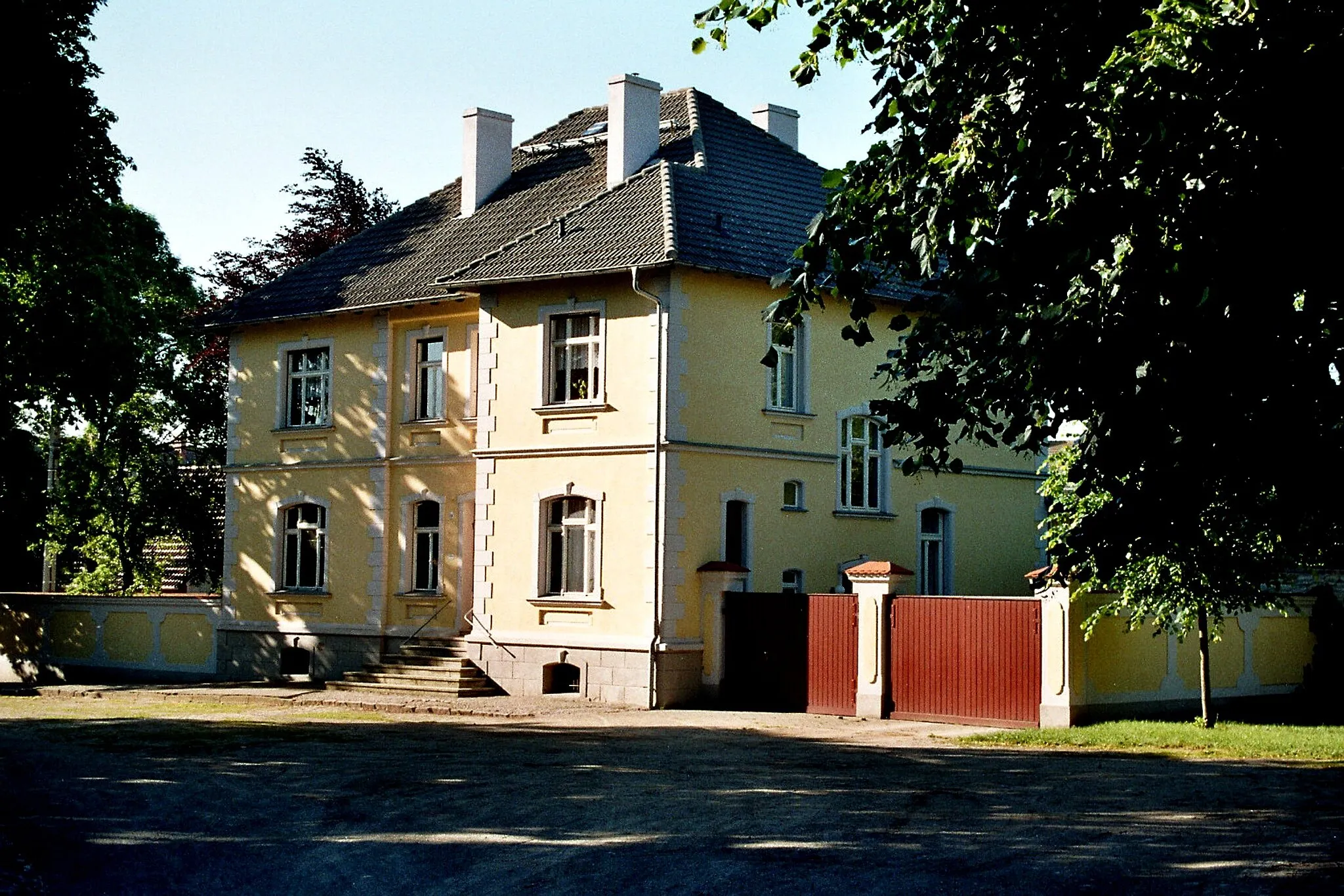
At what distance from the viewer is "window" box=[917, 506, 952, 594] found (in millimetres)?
28781

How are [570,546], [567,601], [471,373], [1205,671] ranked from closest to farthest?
[1205,671] < [567,601] < [570,546] < [471,373]

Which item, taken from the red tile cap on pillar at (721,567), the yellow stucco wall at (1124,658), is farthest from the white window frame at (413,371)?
the yellow stucco wall at (1124,658)

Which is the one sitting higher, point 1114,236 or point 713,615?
point 1114,236

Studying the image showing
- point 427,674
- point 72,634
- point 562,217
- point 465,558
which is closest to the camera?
point 427,674

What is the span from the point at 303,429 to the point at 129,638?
5938 mm

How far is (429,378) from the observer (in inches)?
1151

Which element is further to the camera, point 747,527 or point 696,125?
point 696,125

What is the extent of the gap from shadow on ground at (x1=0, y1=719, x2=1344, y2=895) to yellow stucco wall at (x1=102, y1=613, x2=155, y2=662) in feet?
43.2

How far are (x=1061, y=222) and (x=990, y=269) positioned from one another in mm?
759

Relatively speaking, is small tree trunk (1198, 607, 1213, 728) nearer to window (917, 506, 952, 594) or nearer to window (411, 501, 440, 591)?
window (917, 506, 952, 594)

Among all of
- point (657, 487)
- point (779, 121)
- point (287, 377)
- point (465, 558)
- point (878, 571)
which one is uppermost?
point (779, 121)

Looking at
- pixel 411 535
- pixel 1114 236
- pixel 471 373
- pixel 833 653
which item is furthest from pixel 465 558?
pixel 1114 236

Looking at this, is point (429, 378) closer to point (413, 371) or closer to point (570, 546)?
point (413, 371)

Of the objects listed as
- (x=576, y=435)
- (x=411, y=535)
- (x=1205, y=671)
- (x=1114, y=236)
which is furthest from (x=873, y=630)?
(x=1114, y=236)
